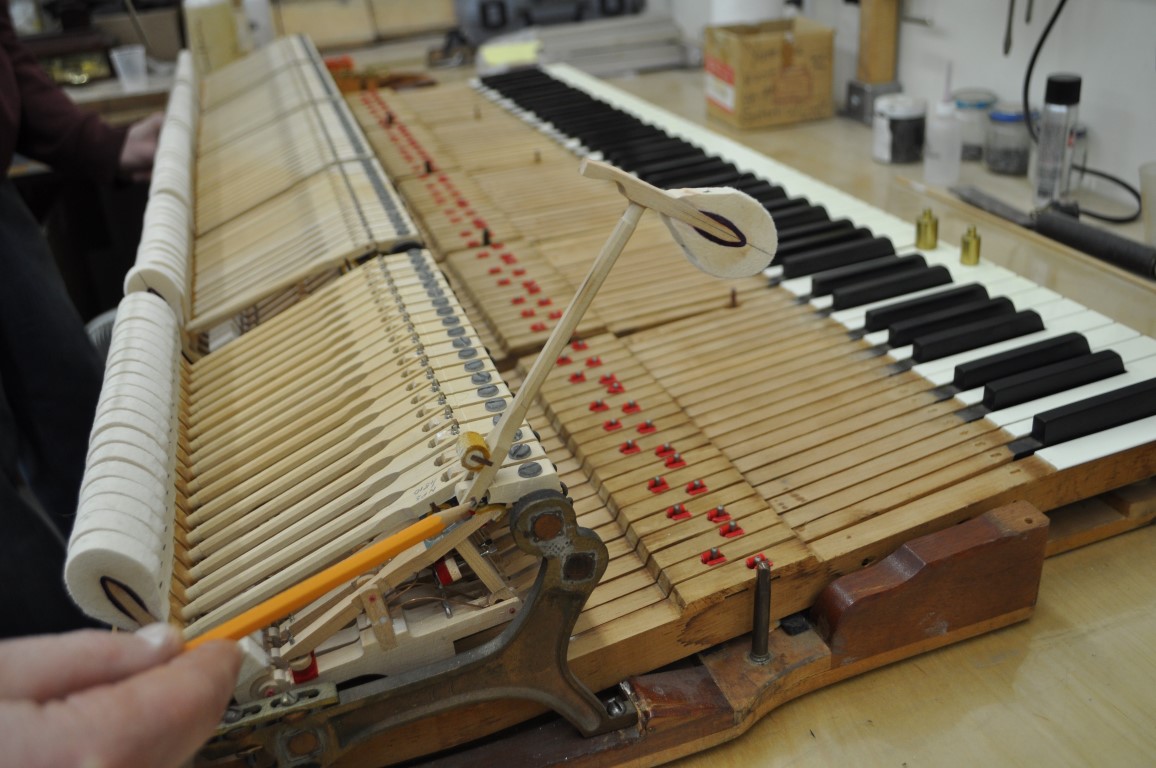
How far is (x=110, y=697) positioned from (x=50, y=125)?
10.2 ft

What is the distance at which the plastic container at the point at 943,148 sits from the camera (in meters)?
2.88

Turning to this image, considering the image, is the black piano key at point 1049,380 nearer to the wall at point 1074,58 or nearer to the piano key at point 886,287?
the piano key at point 886,287

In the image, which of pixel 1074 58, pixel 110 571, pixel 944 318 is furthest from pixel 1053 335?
pixel 110 571

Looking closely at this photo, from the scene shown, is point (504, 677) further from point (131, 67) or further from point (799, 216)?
point (131, 67)

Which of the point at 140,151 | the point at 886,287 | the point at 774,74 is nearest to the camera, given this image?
the point at 886,287

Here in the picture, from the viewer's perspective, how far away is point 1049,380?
5.50ft

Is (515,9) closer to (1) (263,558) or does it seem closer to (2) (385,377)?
(2) (385,377)

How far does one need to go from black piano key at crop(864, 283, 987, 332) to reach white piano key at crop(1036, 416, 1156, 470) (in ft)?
1.70

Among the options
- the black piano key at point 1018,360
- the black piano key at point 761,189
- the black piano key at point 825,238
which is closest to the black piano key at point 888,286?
the black piano key at point 825,238

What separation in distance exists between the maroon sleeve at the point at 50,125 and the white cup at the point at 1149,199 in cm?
330

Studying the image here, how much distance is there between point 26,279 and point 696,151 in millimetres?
2166

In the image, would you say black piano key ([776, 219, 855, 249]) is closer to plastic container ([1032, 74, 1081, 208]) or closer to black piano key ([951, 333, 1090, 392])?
plastic container ([1032, 74, 1081, 208])

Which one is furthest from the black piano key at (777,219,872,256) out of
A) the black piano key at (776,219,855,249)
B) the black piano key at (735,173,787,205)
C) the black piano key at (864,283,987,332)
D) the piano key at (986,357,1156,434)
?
the piano key at (986,357,1156,434)

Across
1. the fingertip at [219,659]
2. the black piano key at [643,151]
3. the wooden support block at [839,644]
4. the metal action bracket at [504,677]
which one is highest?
the fingertip at [219,659]
